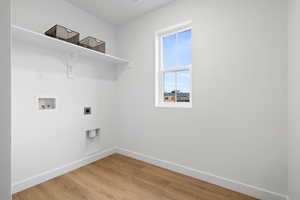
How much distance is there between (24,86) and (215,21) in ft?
8.05

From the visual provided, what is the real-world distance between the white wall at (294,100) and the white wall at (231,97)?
3.7 inches

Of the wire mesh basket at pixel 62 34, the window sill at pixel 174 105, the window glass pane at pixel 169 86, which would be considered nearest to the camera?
the wire mesh basket at pixel 62 34

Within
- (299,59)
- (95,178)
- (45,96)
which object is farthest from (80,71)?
(299,59)

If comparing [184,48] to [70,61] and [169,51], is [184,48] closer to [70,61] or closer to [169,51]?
[169,51]

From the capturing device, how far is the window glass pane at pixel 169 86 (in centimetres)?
231

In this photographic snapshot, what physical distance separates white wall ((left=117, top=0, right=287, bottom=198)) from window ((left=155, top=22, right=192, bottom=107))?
11 centimetres

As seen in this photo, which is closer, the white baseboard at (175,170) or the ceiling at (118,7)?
the white baseboard at (175,170)

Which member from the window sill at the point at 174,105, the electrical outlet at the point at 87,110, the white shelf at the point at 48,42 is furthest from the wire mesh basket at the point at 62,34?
the window sill at the point at 174,105

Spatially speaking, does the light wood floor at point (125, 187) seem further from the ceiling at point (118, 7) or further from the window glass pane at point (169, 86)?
the ceiling at point (118, 7)

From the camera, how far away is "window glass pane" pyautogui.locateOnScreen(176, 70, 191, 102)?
2.16 m

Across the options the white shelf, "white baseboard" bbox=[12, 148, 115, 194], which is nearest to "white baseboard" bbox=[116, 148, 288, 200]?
"white baseboard" bbox=[12, 148, 115, 194]

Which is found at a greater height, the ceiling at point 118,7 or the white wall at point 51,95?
the ceiling at point 118,7

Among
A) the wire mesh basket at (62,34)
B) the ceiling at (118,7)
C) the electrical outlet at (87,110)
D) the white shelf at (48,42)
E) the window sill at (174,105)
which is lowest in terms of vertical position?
the electrical outlet at (87,110)
